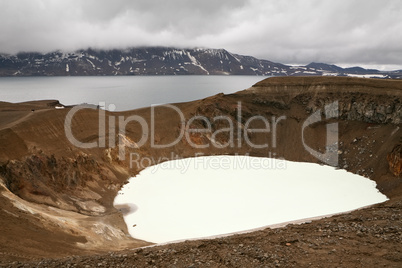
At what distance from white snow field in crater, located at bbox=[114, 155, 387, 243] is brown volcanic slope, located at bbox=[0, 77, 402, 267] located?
1.95 meters

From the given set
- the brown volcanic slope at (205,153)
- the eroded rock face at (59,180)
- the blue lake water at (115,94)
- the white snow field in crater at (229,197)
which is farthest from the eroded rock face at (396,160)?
the blue lake water at (115,94)

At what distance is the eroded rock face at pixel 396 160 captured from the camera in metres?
29.4

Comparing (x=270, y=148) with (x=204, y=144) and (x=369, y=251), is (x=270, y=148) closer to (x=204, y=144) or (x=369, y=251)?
(x=204, y=144)

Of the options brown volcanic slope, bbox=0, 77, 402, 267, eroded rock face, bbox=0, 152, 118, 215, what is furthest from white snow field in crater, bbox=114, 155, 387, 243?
eroded rock face, bbox=0, 152, 118, 215

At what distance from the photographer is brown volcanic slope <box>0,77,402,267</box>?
10703 mm

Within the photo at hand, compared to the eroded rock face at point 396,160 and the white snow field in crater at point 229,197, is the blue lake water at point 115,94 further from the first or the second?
the eroded rock face at point 396,160

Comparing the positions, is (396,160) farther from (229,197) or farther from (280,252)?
(280,252)

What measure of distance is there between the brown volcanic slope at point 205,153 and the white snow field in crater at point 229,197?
195 cm

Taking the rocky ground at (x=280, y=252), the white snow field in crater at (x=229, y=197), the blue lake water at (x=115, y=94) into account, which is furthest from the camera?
the blue lake water at (x=115, y=94)

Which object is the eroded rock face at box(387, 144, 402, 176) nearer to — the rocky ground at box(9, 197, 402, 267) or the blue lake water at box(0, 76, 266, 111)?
the rocky ground at box(9, 197, 402, 267)

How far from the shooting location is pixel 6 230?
14094mm

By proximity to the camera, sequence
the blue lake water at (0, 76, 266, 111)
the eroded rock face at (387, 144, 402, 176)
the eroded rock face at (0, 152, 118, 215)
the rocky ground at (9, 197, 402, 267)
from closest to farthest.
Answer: the rocky ground at (9, 197, 402, 267) < the eroded rock face at (0, 152, 118, 215) < the eroded rock face at (387, 144, 402, 176) < the blue lake water at (0, 76, 266, 111)

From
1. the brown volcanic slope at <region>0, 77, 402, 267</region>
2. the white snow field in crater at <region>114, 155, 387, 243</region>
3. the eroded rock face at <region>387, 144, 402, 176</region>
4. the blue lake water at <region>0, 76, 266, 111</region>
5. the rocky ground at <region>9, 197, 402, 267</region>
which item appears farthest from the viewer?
the blue lake water at <region>0, 76, 266, 111</region>

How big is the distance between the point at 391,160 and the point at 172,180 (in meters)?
24.8
